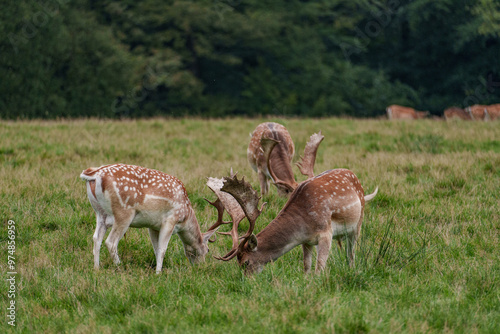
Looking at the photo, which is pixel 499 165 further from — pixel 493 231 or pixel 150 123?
pixel 150 123

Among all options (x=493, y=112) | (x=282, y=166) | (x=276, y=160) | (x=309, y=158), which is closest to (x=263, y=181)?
(x=276, y=160)

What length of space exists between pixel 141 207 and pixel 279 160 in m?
3.05

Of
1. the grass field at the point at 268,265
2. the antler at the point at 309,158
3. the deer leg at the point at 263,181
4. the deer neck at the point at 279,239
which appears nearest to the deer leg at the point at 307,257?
the grass field at the point at 268,265

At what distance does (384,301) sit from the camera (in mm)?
4180

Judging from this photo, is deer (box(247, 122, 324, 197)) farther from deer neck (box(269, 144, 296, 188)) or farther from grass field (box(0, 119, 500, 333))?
grass field (box(0, 119, 500, 333))

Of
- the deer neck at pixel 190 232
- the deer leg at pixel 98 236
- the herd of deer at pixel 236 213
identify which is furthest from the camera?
the deer neck at pixel 190 232

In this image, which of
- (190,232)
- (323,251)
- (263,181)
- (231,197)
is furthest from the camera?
(263,181)

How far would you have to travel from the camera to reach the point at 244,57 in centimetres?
3422

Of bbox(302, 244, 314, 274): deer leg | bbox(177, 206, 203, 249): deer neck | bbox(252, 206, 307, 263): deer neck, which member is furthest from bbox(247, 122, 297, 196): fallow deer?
bbox(252, 206, 307, 263): deer neck

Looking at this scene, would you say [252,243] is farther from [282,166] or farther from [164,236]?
[282,166]

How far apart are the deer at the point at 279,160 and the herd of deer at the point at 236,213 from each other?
800 millimetres

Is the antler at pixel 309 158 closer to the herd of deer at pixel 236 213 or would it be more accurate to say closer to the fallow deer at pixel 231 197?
the fallow deer at pixel 231 197

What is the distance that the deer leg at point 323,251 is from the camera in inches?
187

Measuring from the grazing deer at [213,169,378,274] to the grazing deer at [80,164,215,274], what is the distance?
0.83m
